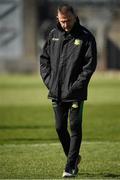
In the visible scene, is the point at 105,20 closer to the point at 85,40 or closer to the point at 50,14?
the point at 50,14

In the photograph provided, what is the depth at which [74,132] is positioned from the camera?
1192 centimetres

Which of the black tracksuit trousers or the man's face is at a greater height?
the man's face

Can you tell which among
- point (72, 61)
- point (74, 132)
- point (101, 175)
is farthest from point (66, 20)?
point (101, 175)

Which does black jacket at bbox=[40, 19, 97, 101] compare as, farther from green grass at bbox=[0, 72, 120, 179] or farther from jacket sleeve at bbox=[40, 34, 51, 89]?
green grass at bbox=[0, 72, 120, 179]

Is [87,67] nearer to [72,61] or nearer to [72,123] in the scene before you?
[72,61]

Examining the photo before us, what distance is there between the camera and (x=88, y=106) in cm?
2981

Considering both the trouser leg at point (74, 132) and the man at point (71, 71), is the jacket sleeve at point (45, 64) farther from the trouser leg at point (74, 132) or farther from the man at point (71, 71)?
the trouser leg at point (74, 132)

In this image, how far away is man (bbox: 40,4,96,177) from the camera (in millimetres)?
11820

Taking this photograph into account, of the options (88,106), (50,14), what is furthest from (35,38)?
(88,106)

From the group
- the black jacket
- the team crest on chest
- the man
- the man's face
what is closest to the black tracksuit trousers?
the man

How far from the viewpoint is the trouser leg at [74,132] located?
1187cm

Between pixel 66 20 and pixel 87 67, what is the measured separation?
646mm

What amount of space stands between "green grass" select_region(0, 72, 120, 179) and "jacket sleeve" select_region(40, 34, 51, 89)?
119cm

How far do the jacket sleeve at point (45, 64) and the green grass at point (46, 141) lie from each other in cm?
119
